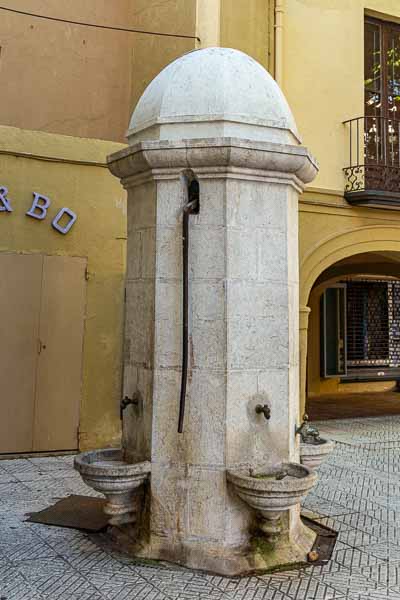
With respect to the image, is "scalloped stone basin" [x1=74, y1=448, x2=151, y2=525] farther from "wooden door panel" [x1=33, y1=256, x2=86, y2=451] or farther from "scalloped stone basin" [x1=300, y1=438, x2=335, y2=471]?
"wooden door panel" [x1=33, y1=256, x2=86, y2=451]

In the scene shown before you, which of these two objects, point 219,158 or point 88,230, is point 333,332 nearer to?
point 88,230

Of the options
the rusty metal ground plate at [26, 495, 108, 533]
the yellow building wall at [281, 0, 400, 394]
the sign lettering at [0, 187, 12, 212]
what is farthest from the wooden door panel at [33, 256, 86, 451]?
the yellow building wall at [281, 0, 400, 394]

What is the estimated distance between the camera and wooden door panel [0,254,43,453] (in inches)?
276

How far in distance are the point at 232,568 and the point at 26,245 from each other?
479 centimetres

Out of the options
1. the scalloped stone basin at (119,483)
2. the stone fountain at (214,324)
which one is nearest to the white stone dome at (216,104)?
the stone fountain at (214,324)

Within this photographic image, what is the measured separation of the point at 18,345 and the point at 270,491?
444cm

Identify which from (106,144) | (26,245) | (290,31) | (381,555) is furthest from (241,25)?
(381,555)

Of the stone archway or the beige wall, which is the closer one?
the beige wall

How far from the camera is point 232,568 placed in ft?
12.2

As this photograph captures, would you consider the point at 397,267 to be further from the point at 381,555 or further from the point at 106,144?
the point at 381,555

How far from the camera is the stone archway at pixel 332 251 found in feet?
29.8

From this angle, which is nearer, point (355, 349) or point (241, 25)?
point (241, 25)

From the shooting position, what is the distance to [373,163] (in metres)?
9.85

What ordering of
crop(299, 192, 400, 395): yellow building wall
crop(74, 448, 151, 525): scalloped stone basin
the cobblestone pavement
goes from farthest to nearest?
crop(299, 192, 400, 395): yellow building wall, crop(74, 448, 151, 525): scalloped stone basin, the cobblestone pavement
